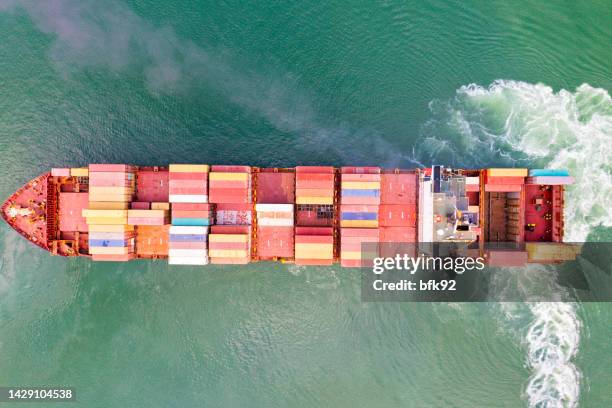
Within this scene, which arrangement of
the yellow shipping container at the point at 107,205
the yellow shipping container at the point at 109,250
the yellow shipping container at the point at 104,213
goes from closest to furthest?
1. the yellow shipping container at the point at 104,213
2. the yellow shipping container at the point at 109,250
3. the yellow shipping container at the point at 107,205

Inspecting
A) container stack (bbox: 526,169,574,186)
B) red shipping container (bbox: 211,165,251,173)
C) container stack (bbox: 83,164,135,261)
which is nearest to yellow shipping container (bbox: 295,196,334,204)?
red shipping container (bbox: 211,165,251,173)

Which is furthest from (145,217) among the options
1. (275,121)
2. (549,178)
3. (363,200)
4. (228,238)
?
(549,178)

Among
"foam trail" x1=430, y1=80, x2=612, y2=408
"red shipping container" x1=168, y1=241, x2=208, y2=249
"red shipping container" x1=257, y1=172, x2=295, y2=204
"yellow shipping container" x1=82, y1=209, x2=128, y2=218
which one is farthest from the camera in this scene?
"foam trail" x1=430, y1=80, x2=612, y2=408

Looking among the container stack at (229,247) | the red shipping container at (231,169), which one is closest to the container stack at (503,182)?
the red shipping container at (231,169)

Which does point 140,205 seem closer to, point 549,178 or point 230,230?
point 230,230

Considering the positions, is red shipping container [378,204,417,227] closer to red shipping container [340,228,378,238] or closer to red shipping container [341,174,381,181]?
red shipping container [340,228,378,238]

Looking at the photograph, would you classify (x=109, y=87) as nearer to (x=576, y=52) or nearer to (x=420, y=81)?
(x=420, y=81)

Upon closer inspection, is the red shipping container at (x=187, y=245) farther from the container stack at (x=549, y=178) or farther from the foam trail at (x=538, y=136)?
the container stack at (x=549, y=178)
